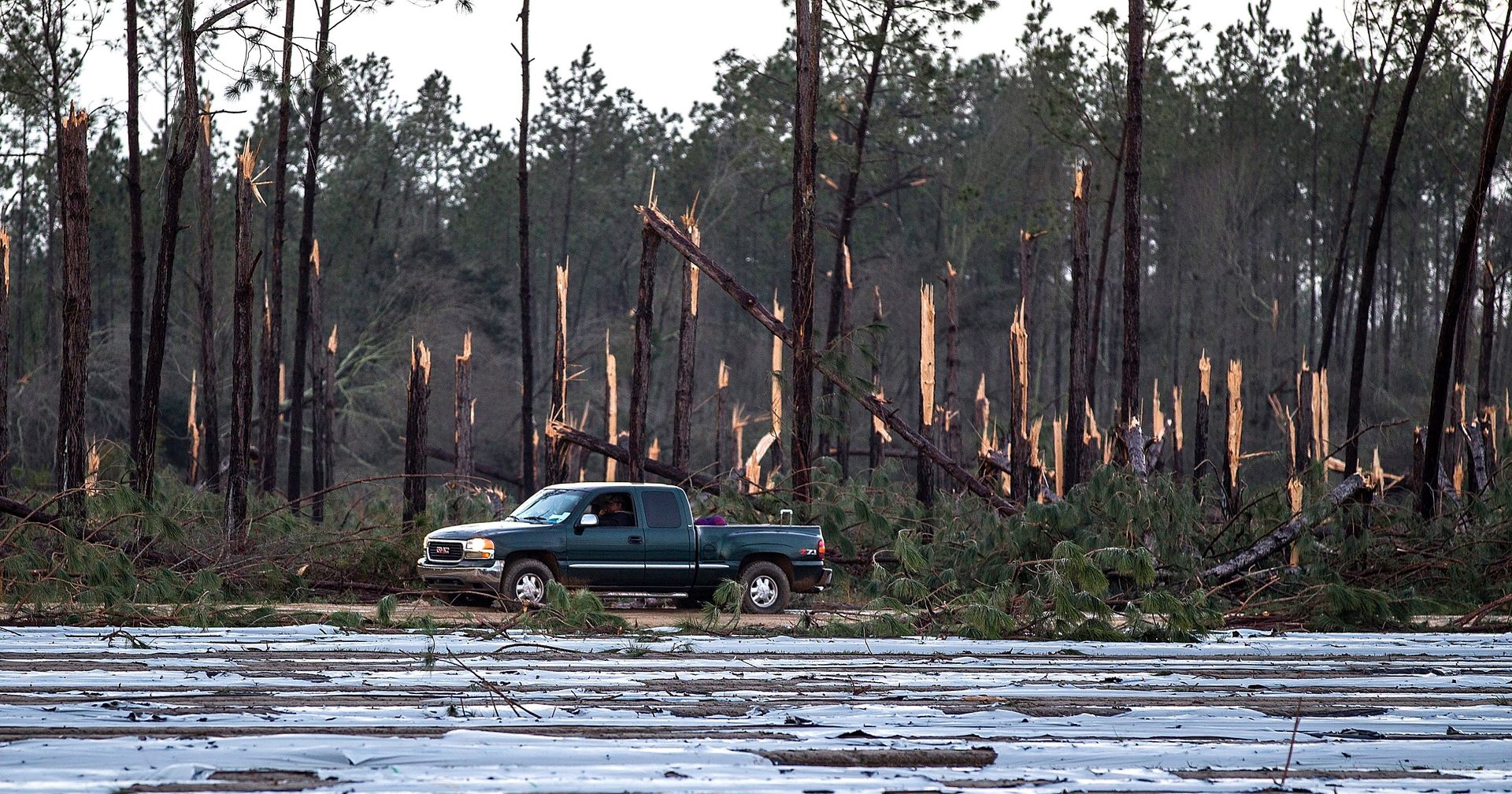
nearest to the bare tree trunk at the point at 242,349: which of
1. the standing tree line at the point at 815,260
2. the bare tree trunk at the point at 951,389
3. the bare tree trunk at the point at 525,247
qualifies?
the standing tree line at the point at 815,260

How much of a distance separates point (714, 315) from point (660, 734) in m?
65.9

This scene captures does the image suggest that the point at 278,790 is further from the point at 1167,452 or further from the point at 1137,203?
the point at 1167,452

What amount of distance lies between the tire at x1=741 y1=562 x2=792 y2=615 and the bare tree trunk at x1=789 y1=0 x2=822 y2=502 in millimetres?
4057

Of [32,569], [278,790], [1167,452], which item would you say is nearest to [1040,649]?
[278,790]

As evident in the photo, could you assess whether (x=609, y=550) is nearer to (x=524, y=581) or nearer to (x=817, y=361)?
(x=524, y=581)

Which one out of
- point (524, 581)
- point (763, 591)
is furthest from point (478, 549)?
point (763, 591)

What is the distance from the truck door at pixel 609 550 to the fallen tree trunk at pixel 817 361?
3.90 meters

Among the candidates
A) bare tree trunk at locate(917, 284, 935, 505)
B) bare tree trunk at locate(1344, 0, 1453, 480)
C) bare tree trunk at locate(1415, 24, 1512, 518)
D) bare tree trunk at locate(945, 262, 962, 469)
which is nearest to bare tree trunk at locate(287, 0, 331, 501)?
bare tree trunk at locate(917, 284, 935, 505)

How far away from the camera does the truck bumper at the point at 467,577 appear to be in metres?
15.9

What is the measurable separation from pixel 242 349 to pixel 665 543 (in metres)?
7.09

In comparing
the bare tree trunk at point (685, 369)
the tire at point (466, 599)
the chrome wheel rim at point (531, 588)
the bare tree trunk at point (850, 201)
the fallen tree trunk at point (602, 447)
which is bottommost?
the tire at point (466, 599)

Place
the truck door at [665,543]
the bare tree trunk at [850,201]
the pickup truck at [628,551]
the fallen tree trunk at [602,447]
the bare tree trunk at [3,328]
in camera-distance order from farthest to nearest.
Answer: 1. the bare tree trunk at [850,201]
2. the bare tree trunk at [3,328]
3. the fallen tree trunk at [602,447]
4. the truck door at [665,543]
5. the pickup truck at [628,551]

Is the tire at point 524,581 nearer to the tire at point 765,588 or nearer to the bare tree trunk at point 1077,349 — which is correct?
the tire at point 765,588

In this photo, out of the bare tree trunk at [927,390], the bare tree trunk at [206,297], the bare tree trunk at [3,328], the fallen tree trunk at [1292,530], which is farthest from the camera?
the bare tree trunk at [206,297]
